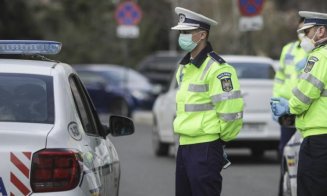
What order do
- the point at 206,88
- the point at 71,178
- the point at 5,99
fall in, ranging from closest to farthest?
the point at 71,178, the point at 5,99, the point at 206,88

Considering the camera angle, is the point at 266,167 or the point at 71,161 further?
the point at 266,167

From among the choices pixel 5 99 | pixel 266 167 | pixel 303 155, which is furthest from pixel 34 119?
pixel 266 167

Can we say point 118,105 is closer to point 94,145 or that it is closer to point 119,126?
point 119,126

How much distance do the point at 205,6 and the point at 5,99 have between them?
143 feet

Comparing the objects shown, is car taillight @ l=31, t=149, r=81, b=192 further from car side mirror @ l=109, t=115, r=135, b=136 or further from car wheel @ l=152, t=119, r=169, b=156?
car wheel @ l=152, t=119, r=169, b=156

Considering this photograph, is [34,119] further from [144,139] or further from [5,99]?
[144,139]

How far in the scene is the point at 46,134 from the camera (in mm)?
6309

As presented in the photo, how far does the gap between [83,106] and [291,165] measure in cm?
276

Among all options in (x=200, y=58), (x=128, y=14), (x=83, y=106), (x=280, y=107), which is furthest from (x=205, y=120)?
(x=128, y=14)

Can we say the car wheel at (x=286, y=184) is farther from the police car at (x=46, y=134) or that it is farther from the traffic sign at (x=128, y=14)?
the traffic sign at (x=128, y=14)

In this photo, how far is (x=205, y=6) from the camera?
5006 cm

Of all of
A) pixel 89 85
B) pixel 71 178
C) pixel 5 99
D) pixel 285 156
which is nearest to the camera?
pixel 71 178

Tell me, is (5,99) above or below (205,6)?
above

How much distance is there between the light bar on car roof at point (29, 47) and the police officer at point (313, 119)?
1.81 m
